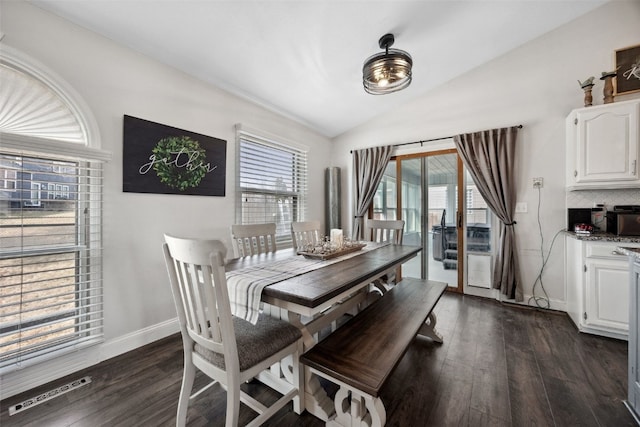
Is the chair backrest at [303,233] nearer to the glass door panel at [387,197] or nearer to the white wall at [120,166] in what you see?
the white wall at [120,166]

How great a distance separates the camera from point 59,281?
1873mm

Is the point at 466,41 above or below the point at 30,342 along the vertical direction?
above

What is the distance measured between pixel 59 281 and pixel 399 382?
A: 8.48ft

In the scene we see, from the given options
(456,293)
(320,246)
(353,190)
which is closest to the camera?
(320,246)

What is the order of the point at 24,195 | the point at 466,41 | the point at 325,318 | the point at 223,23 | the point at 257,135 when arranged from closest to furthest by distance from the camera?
the point at 24,195 < the point at 325,318 < the point at 223,23 < the point at 466,41 < the point at 257,135

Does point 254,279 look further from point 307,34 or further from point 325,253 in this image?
point 307,34

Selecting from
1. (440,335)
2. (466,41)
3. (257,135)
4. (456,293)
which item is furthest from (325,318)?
(466,41)

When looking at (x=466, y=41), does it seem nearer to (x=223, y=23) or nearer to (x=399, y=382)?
(x=223, y=23)

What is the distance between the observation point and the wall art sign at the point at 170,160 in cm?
216

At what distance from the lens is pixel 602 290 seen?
7.90ft

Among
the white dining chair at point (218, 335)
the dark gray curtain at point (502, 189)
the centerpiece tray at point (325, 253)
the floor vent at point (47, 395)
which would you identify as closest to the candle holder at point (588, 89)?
the dark gray curtain at point (502, 189)

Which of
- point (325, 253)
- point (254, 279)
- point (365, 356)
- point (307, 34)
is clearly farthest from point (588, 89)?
point (254, 279)

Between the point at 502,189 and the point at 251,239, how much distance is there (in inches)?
125

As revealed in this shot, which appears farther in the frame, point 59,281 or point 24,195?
point 59,281
